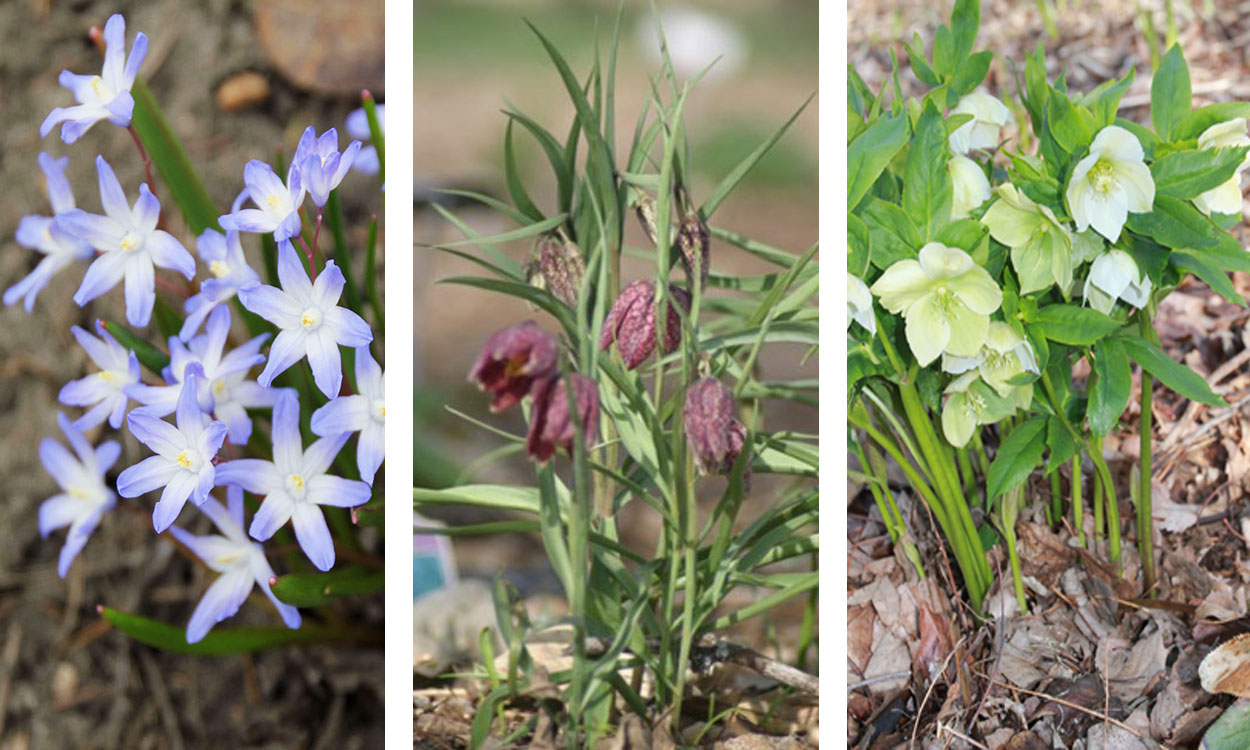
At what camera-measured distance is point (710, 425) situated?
831 mm

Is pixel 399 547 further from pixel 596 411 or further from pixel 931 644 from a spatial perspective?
pixel 931 644

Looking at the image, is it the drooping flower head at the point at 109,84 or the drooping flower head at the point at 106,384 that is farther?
the drooping flower head at the point at 106,384

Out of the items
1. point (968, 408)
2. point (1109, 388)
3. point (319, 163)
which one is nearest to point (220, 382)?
point (319, 163)

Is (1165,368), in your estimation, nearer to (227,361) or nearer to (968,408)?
(968,408)

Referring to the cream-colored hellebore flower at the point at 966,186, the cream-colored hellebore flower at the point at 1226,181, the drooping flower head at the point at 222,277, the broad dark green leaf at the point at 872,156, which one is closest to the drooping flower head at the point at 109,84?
the drooping flower head at the point at 222,277

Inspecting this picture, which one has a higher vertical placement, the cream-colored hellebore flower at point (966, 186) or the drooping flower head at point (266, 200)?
the cream-colored hellebore flower at point (966, 186)

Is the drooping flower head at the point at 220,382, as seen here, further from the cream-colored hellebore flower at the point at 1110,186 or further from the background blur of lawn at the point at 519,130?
the cream-colored hellebore flower at the point at 1110,186

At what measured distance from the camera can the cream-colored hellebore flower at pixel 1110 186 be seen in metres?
0.85

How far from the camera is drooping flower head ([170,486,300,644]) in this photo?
0.91 metres

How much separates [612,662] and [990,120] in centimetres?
64

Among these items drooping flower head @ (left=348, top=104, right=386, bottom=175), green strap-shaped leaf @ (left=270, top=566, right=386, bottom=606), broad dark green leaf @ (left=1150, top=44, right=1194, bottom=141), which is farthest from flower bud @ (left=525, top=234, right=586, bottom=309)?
broad dark green leaf @ (left=1150, top=44, right=1194, bottom=141)

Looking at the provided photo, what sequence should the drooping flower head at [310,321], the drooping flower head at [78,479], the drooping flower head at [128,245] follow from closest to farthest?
the drooping flower head at [310,321], the drooping flower head at [128,245], the drooping flower head at [78,479]

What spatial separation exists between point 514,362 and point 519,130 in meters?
0.20

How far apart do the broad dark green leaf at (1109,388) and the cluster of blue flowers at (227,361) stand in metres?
0.65
